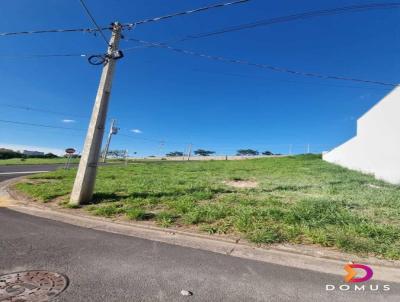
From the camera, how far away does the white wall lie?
12.0 metres

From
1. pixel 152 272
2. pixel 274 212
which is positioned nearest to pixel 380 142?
pixel 274 212

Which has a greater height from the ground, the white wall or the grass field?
the white wall

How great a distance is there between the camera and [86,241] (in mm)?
Answer: 4668

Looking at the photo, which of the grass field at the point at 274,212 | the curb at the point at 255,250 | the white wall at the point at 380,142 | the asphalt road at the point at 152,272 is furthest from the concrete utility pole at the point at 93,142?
the white wall at the point at 380,142

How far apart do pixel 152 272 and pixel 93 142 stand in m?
5.40

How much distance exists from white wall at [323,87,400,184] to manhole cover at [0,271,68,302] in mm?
12988

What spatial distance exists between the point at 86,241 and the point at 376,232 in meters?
5.15

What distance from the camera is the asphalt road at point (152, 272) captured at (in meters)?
2.98

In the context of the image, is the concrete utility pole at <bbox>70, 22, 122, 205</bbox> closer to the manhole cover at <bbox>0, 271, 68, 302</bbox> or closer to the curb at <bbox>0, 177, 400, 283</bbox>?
the curb at <bbox>0, 177, 400, 283</bbox>

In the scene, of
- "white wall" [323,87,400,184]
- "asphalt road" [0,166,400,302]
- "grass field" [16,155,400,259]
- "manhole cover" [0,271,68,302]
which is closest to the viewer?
"manhole cover" [0,271,68,302]

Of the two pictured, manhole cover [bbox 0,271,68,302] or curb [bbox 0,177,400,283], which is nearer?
manhole cover [bbox 0,271,68,302]

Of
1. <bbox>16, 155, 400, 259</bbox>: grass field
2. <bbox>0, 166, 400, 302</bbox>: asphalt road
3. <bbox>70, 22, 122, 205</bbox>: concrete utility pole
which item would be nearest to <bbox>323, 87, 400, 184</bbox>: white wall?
<bbox>16, 155, 400, 259</bbox>: grass field

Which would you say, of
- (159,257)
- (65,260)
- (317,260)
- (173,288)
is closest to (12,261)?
(65,260)

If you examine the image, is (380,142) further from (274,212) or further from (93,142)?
(93,142)
